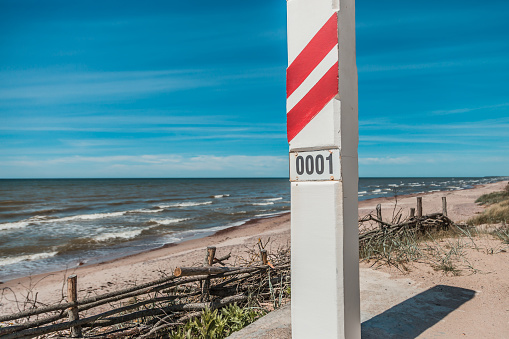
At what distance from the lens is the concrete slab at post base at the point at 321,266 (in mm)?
2053

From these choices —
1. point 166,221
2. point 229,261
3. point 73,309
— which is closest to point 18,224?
point 166,221

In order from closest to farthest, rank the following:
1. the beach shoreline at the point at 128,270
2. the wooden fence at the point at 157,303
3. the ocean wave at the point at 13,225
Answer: the wooden fence at the point at 157,303 < the beach shoreline at the point at 128,270 < the ocean wave at the point at 13,225

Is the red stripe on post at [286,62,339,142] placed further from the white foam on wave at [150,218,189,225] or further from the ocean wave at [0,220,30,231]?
the ocean wave at [0,220,30,231]

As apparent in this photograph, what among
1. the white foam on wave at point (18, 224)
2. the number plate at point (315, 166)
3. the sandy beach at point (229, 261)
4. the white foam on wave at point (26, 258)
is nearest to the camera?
the number plate at point (315, 166)

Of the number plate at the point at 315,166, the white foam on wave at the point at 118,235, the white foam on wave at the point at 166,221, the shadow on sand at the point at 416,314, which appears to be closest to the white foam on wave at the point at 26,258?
the white foam on wave at the point at 118,235

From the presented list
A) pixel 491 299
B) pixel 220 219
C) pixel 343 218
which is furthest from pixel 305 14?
pixel 220 219

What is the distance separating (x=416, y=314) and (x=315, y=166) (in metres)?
2.11

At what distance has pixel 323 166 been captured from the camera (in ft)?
6.87

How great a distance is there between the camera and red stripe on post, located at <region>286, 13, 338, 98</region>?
2060 millimetres

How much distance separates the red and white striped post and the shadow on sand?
0.81m

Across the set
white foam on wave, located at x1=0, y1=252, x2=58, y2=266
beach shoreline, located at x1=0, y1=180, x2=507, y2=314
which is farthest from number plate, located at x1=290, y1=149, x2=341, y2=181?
white foam on wave, located at x1=0, y1=252, x2=58, y2=266

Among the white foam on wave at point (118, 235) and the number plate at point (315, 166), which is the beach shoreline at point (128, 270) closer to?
the white foam on wave at point (118, 235)

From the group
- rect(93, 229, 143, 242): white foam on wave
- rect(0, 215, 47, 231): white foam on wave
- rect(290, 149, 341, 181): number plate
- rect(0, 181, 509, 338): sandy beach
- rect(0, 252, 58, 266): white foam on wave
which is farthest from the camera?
rect(0, 215, 47, 231): white foam on wave

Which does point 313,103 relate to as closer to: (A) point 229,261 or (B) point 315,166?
(B) point 315,166
